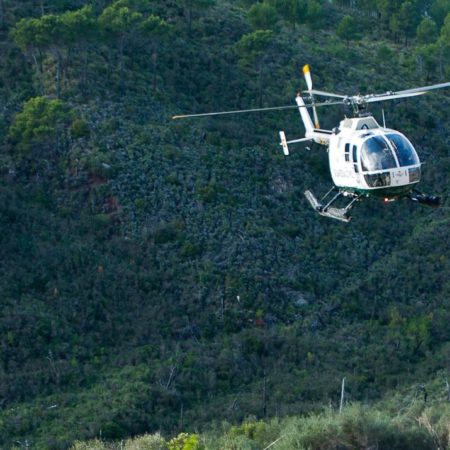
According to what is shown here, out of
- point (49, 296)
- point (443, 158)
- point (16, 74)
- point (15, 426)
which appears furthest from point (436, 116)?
point (15, 426)

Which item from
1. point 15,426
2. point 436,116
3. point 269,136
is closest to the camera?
point 15,426

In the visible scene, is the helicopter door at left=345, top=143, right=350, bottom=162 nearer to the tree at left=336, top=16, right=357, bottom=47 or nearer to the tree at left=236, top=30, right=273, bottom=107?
the tree at left=236, top=30, right=273, bottom=107

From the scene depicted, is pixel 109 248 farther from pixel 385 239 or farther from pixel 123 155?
pixel 385 239

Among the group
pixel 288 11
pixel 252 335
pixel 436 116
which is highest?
pixel 288 11

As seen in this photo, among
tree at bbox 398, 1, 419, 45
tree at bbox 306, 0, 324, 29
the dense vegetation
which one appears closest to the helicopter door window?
the dense vegetation

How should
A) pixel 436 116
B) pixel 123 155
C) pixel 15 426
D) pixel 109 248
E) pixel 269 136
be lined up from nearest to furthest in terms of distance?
pixel 15 426
pixel 109 248
pixel 123 155
pixel 269 136
pixel 436 116

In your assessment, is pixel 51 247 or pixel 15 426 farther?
pixel 51 247

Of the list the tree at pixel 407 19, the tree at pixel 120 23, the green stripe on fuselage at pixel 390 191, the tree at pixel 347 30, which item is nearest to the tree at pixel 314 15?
the tree at pixel 347 30
